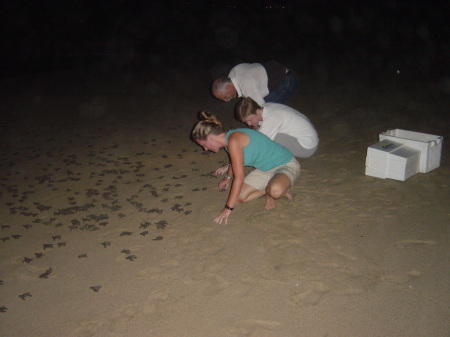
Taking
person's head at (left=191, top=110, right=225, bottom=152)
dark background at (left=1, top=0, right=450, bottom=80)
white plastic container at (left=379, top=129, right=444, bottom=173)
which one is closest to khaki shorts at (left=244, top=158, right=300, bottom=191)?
person's head at (left=191, top=110, right=225, bottom=152)

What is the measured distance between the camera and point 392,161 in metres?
4.78

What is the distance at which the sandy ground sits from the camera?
9.41 ft

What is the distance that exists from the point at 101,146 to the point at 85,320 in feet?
15.6

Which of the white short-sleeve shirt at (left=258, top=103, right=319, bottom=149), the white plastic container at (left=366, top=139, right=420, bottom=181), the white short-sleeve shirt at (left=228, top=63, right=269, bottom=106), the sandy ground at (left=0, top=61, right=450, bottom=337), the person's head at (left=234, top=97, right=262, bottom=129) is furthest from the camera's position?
the white short-sleeve shirt at (left=228, top=63, right=269, bottom=106)

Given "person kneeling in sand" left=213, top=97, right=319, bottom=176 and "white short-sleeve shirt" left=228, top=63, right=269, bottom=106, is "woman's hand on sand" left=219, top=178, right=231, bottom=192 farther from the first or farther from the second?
"white short-sleeve shirt" left=228, top=63, right=269, bottom=106

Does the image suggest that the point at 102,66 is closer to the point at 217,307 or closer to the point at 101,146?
the point at 101,146

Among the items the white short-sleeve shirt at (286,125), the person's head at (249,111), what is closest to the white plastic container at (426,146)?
the white short-sleeve shirt at (286,125)

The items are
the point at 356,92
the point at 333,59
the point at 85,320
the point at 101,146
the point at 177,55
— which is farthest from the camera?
the point at 177,55

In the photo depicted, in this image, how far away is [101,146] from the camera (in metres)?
7.27

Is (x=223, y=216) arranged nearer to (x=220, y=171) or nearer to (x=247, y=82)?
(x=220, y=171)

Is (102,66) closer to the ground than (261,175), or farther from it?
farther from it

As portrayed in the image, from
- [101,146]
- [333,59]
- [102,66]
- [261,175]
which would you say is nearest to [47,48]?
[102,66]

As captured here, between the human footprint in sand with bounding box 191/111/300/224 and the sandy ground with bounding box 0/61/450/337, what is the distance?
0.22 metres

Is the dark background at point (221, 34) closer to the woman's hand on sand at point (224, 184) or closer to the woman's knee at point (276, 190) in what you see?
the woman's hand on sand at point (224, 184)
